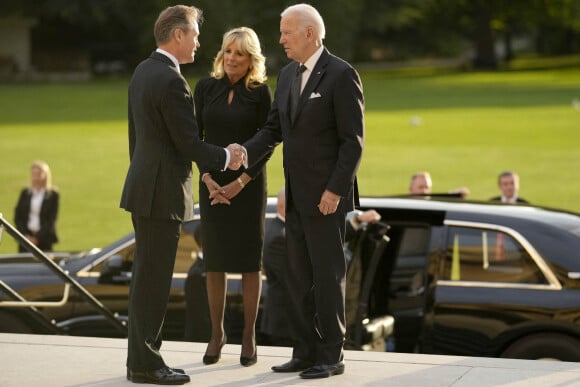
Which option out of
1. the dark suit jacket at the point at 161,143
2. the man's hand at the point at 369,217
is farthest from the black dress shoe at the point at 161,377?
the man's hand at the point at 369,217

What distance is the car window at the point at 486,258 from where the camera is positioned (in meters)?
9.06

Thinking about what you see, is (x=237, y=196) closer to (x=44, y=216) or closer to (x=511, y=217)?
(x=511, y=217)

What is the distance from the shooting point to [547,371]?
690cm

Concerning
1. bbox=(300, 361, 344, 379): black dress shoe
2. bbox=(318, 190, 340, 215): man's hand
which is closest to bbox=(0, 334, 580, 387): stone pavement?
bbox=(300, 361, 344, 379): black dress shoe

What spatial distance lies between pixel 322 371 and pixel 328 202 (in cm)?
86

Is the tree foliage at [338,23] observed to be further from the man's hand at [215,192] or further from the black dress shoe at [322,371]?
the black dress shoe at [322,371]

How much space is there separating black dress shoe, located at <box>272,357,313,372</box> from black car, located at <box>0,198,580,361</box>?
5.91 feet

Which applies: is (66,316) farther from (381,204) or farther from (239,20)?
(239,20)

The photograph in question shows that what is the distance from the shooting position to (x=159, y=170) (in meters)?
6.61

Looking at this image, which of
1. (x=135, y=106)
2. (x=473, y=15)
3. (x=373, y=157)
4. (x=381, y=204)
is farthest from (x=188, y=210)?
(x=473, y=15)

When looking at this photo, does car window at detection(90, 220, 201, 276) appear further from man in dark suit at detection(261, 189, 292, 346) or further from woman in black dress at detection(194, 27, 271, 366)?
woman in black dress at detection(194, 27, 271, 366)

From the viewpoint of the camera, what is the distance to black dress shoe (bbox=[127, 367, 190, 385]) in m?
6.65

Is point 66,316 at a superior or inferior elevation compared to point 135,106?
inferior

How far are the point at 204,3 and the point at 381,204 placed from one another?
68583 millimetres
